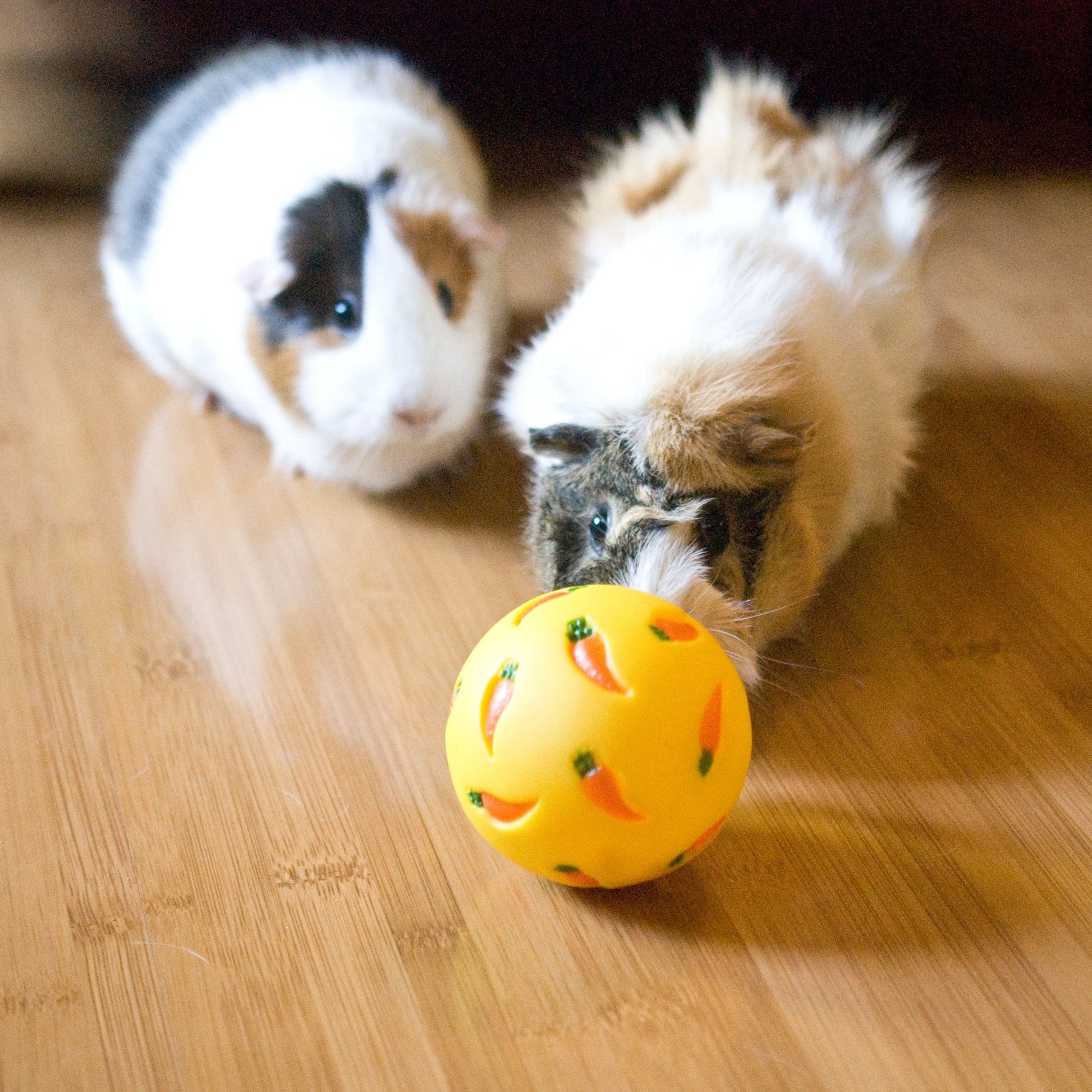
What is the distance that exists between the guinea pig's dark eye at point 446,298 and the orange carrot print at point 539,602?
2.17 feet

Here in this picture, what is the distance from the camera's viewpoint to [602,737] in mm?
1004

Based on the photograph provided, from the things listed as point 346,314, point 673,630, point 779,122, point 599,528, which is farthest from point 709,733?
point 779,122

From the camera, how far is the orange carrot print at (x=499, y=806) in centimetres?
105

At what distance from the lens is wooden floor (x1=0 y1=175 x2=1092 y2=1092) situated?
1083 mm

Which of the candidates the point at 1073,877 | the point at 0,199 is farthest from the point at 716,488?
the point at 0,199

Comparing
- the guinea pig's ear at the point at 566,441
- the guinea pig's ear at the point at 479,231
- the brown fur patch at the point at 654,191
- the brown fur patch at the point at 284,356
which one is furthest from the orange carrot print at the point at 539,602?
the brown fur patch at the point at 654,191

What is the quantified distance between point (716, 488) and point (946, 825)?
50 cm

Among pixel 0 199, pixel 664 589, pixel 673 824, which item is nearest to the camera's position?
pixel 673 824

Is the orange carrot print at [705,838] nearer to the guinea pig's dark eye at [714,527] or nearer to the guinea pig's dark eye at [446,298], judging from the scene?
the guinea pig's dark eye at [714,527]

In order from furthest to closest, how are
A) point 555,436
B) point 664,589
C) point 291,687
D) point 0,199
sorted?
point 0,199 → point 291,687 → point 555,436 → point 664,589

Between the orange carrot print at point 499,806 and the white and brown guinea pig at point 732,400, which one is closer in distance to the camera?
the orange carrot print at point 499,806

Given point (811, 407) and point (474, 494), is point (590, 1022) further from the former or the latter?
point (474, 494)

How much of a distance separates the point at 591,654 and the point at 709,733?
0.15 meters

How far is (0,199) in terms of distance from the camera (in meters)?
2.55
